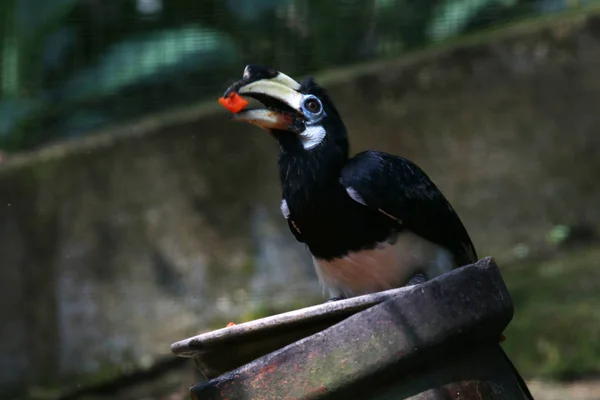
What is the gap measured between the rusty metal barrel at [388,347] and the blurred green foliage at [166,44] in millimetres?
2969

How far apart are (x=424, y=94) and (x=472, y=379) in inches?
113

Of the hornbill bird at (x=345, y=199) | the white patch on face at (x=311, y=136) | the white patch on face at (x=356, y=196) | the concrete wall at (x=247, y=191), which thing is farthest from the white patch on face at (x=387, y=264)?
the concrete wall at (x=247, y=191)

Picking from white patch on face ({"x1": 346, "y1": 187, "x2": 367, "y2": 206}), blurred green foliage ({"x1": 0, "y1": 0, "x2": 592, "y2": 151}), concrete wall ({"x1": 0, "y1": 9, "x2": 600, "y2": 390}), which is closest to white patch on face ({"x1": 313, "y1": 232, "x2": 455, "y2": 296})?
white patch on face ({"x1": 346, "y1": 187, "x2": 367, "y2": 206})

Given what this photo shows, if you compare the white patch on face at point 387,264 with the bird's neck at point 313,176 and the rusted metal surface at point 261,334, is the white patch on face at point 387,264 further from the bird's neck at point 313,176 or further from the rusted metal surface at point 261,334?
the rusted metal surface at point 261,334

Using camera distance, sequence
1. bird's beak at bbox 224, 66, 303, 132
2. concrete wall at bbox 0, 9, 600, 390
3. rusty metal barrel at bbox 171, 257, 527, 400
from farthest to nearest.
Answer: concrete wall at bbox 0, 9, 600, 390, bird's beak at bbox 224, 66, 303, 132, rusty metal barrel at bbox 171, 257, 527, 400

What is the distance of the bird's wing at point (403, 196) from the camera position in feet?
7.47

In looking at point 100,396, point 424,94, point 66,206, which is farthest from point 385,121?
point 100,396

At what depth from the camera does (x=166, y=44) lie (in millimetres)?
4586

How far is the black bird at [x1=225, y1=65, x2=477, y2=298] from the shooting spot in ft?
7.48

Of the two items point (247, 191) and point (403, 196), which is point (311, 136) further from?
point (247, 191)

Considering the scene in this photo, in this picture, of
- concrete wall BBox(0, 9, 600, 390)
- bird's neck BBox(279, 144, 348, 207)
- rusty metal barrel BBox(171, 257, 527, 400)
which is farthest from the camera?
concrete wall BBox(0, 9, 600, 390)

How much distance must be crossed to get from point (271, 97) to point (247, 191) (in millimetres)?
2178

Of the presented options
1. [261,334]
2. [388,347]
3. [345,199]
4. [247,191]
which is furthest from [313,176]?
[247,191]

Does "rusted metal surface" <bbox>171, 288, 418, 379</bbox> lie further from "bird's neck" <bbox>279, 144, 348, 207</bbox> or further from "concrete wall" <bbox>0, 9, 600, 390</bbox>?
"concrete wall" <bbox>0, 9, 600, 390</bbox>
